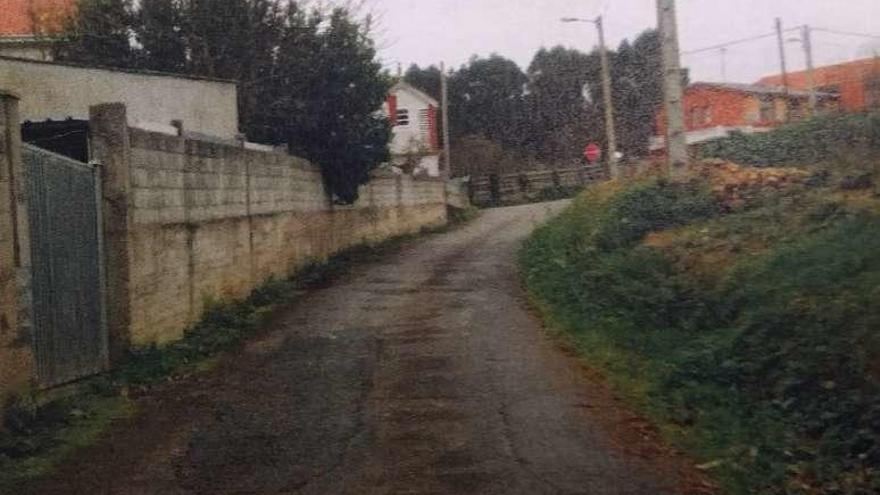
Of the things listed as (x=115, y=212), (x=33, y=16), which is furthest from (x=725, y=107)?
(x=115, y=212)

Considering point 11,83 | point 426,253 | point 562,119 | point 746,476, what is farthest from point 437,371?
point 562,119

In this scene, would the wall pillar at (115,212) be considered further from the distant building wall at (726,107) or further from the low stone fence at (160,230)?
the distant building wall at (726,107)

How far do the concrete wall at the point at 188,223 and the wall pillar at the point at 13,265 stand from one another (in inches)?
90.4

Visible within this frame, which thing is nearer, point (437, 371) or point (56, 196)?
point (56, 196)

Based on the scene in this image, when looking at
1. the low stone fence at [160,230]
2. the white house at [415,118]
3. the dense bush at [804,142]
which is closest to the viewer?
the low stone fence at [160,230]

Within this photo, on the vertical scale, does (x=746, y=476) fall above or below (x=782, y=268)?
below

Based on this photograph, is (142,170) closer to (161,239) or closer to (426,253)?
(161,239)

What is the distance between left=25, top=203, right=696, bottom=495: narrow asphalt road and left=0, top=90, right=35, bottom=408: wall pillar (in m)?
0.94

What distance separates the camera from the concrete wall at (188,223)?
11352 mm

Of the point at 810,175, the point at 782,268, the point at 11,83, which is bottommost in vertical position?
the point at 782,268

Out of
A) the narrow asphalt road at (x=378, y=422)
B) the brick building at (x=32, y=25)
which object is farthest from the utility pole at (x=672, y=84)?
the brick building at (x=32, y=25)

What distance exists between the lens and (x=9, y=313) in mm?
8539

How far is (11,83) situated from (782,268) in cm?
1068

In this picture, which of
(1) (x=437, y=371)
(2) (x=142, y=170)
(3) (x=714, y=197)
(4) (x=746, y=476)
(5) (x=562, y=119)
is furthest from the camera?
(5) (x=562, y=119)
